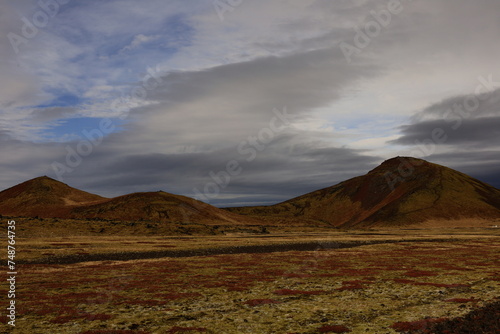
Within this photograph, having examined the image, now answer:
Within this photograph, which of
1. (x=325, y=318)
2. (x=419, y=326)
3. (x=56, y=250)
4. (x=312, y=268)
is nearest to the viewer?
(x=419, y=326)

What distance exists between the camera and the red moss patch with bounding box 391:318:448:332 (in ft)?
69.6

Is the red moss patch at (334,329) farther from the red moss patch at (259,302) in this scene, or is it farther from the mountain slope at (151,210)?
the mountain slope at (151,210)

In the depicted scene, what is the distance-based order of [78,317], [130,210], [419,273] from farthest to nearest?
1. [130,210]
2. [419,273]
3. [78,317]

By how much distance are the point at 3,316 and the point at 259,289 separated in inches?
747

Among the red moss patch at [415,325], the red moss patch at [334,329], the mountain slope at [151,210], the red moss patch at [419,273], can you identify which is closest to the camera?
the red moss patch at [334,329]

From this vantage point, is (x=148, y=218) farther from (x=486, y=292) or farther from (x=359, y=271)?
(x=486, y=292)

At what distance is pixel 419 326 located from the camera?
21.5 metres

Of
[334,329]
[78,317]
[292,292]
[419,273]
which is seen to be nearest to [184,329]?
[78,317]

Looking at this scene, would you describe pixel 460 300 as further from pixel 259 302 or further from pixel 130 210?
pixel 130 210

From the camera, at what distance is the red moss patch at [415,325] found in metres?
21.2

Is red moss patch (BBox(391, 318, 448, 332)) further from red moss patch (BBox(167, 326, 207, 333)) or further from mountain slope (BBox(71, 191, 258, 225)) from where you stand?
mountain slope (BBox(71, 191, 258, 225))

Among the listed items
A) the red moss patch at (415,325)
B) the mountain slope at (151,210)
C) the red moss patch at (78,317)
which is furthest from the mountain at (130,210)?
the red moss patch at (415,325)

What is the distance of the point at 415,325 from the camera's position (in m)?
21.7

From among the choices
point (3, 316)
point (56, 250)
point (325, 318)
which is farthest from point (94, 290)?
point (56, 250)
